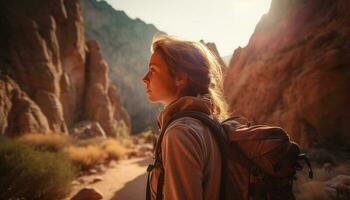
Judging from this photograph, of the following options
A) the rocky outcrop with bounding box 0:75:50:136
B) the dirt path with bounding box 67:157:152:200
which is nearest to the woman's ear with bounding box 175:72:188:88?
the dirt path with bounding box 67:157:152:200

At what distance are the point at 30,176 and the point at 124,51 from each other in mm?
59028

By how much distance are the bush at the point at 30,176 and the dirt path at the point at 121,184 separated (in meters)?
0.82

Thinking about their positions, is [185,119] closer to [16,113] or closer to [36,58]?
[16,113]

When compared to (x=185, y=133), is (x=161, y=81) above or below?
above

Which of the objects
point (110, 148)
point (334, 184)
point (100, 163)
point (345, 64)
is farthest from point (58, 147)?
point (345, 64)

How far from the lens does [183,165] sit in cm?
100

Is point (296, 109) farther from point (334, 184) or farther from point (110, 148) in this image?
point (110, 148)

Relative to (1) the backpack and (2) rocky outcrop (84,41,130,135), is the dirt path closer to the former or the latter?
(1) the backpack

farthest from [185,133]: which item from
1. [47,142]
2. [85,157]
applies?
[47,142]

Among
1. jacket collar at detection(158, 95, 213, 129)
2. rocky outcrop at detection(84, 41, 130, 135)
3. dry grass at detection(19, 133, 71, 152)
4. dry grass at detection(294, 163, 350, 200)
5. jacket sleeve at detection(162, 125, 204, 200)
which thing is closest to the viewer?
jacket sleeve at detection(162, 125, 204, 200)

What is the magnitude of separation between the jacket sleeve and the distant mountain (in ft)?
169

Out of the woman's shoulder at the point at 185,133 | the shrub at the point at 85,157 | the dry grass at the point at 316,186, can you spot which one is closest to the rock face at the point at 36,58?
the shrub at the point at 85,157

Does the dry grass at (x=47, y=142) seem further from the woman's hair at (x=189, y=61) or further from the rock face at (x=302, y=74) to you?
the woman's hair at (x=189, y=61)

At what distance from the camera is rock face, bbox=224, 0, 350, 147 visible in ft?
26.0
